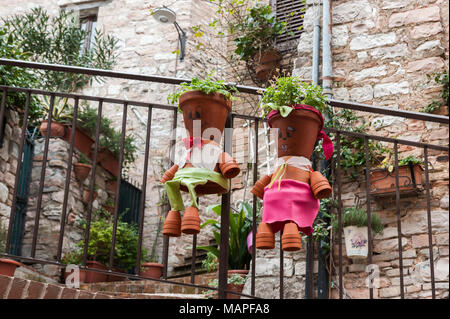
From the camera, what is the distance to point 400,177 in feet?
13.2

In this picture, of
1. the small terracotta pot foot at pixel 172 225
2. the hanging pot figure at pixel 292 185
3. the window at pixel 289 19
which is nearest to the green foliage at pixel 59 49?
the window at pixel 289 19

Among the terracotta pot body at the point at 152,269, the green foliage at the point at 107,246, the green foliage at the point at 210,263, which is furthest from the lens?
the terracotta pot body at the point at 152,269

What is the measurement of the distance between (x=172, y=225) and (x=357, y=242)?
1930 mm

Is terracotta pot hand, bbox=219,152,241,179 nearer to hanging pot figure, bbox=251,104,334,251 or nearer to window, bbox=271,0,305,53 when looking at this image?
hanging pot figure, bbox=251,104,334,251

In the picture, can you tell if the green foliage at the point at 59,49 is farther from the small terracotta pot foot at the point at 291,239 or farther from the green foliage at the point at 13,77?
the small terracotta pot foot at the point at 291,239

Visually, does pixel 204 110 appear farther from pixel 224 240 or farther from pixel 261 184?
pixel 224 240

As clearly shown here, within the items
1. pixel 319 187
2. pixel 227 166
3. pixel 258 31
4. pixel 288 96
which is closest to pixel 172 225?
pixel 227 166

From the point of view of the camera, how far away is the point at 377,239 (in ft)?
13.3

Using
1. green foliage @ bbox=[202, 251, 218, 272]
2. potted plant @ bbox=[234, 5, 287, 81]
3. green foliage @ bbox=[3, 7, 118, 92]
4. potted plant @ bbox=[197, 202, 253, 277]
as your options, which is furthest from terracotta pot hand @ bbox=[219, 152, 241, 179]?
green foliage @ bbox=[3, 7, 118, 92]

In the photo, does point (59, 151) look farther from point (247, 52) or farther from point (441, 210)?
point (441, 210)

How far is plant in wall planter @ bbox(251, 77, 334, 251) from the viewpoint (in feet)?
7.69

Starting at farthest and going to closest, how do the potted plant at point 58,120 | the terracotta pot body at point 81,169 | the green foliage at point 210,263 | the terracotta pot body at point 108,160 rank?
the terracotta pot body at point 108,160 → the terracotta pot body at point 81,169 → the potted plant at point 58,120 → the green foliage at point 210,263

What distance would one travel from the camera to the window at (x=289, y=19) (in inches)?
271
